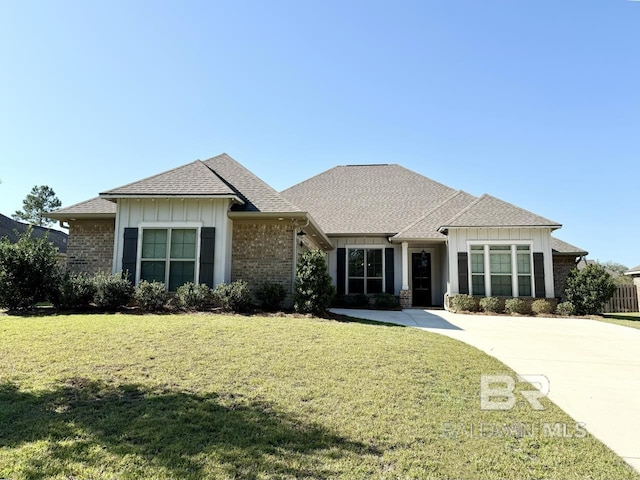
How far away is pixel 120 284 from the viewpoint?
32.9 feet

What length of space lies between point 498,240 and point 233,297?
10.2 meters

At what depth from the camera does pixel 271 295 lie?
10.6 metres

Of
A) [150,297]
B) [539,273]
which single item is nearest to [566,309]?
[539,273]

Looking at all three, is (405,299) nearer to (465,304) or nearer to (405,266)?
(405,266)

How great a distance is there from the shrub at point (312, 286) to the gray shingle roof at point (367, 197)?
6.21 meters

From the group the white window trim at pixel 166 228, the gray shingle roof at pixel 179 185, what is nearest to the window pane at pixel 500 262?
the gray shingle roof at pixel 179 185

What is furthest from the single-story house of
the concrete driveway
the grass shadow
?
the grass shadow

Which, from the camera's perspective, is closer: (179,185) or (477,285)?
(179,185)

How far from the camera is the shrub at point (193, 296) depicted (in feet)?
33.3

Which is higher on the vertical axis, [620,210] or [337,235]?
[620,210]

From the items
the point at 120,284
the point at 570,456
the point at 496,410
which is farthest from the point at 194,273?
the point at 570,456

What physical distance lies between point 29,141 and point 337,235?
11833 millimetres

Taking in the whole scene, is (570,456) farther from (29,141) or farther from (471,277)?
(29,141)

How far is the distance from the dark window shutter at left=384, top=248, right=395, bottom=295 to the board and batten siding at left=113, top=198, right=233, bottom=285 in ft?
24.7
